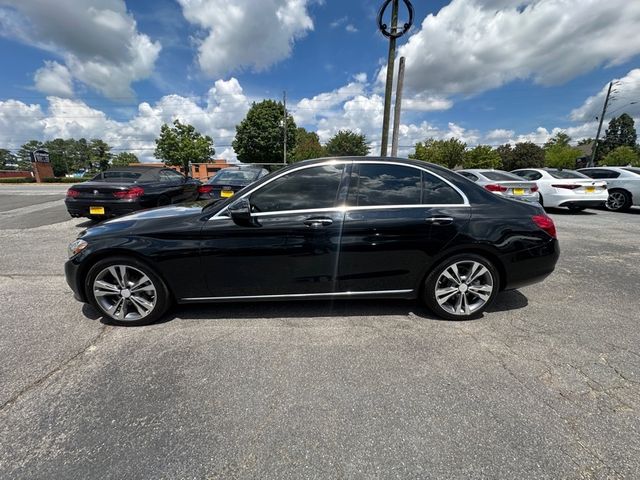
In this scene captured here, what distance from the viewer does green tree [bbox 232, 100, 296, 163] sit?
1567 inches

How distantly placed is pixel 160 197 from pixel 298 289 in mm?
5319

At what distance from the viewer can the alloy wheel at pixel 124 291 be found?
2.75m

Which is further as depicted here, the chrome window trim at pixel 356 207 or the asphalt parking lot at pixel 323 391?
the chrome window trim at pixel 356 207

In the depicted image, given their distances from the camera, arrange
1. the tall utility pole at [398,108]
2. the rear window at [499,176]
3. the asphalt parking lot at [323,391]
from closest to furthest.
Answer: the asphalt parking lot at [323,391]
the rear window at [499,176]
the tall utility pole at [398,108]

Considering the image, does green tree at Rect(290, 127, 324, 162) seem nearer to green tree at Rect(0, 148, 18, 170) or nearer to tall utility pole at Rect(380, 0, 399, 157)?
tall utility pole at Rect(380, 0, 399, 157)

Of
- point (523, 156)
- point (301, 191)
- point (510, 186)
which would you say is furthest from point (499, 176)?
point (523, 156)

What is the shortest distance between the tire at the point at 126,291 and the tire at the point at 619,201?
13377mm

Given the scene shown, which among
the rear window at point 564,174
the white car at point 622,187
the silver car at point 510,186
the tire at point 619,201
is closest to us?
the silver car at point 510,186

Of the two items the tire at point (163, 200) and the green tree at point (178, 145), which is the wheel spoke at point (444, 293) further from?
the green tree at point (178, 145)

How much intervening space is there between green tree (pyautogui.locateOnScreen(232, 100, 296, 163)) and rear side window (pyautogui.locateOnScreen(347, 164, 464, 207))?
1553 inches

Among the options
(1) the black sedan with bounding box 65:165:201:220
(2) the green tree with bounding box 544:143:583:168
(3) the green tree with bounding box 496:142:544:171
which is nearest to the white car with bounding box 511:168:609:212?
(1) the black sedan with bounding box 65:165:201:220

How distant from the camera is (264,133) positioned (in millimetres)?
39781

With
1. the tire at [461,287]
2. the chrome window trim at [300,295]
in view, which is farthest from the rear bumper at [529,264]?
the chrome window trim at [300,295]

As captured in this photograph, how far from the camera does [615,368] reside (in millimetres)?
2207
